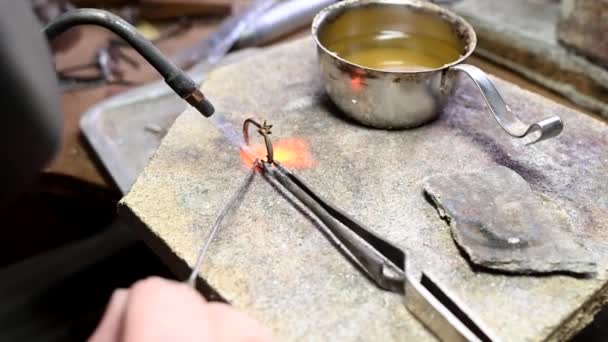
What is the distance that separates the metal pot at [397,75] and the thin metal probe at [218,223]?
0.21 meters

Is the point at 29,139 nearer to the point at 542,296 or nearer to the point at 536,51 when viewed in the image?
the point at 542,296

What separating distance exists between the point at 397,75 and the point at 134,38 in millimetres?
432

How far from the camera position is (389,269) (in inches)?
33.9

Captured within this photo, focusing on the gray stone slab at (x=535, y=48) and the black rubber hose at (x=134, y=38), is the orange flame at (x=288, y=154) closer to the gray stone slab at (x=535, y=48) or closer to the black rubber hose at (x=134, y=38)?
the black rubber hose at (x=134, y=38)

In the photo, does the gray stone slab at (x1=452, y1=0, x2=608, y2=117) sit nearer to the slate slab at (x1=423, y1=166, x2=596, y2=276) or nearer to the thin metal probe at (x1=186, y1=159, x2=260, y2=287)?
the slate slab at (x1=423, y1=166, x2=596, y2=276)

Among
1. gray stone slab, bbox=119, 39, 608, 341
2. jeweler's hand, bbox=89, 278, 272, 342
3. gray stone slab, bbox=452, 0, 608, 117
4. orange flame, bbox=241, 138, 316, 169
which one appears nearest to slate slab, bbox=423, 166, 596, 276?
gray stone slab, bbox=119, 39, 608, 341

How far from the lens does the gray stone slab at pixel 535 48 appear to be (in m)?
1.57

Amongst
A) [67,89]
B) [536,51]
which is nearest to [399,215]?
[536,51]

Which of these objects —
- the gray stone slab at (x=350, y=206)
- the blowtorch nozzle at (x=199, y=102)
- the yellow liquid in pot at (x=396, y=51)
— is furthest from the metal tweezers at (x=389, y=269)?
the yellow liquid in pot at (x=396, y=51)

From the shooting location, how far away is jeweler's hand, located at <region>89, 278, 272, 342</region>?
711 millimetres

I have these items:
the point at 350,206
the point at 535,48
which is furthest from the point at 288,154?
the point at 535,48

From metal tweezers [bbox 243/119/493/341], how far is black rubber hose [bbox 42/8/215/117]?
0.49 feet

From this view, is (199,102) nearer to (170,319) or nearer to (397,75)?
(397,75)

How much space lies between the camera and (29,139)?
0.53 metres
